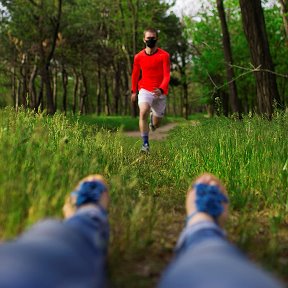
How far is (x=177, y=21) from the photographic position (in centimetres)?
3897

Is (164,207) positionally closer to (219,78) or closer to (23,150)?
(23,150)

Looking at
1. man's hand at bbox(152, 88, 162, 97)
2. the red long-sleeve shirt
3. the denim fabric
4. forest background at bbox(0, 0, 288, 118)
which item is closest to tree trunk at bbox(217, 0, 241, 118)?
forest background at bbox(0, 0, 288, 118)

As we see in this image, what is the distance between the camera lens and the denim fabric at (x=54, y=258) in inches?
43.1

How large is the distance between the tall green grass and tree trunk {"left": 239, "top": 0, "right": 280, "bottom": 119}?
12.8 ft

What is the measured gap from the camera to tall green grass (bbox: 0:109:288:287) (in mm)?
2209

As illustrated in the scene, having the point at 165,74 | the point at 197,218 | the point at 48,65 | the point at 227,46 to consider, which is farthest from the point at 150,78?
the point at 48,65

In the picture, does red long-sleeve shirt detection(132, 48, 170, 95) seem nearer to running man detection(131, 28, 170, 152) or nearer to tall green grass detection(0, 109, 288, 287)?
running man detection(131, 28, 170, 152)

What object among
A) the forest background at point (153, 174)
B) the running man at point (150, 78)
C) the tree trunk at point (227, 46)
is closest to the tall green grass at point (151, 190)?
the forest background at point (153, 174)

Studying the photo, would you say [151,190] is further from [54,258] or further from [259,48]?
[259,48]

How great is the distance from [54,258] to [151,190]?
10.2 feet

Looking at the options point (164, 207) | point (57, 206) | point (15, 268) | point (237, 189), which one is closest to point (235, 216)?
point (237, 189)

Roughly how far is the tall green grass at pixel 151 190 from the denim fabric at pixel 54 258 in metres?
0.46

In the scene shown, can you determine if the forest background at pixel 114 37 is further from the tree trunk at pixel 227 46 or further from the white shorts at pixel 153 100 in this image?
the white shorts at pixel 153 100

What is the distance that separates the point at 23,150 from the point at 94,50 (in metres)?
30.5
